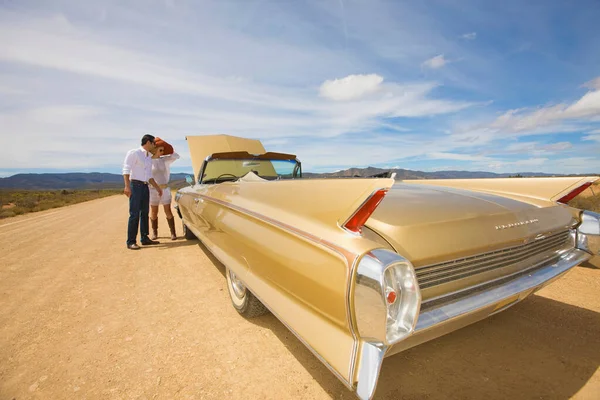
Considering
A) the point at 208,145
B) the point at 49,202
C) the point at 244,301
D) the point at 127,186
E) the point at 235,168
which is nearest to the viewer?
the point at 244,301

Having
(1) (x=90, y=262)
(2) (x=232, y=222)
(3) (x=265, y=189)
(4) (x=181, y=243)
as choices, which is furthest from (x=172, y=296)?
(4) (x=181, y=243)

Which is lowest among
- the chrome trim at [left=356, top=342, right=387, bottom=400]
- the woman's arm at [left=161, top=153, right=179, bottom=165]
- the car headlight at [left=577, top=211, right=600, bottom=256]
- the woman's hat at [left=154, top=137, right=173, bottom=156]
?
the chrome trim at [left=356, top=342, right=387, bottom=400]

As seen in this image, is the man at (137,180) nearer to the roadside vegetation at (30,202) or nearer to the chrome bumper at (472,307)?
the chrome bumper at (472,307)

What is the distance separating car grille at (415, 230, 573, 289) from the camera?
1.26 metres

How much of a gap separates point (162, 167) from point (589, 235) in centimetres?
546

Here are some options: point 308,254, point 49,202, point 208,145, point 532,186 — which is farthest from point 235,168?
point 49,202

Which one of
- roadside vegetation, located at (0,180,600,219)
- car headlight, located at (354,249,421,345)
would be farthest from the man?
car headlight, located at (354,249,421,345)

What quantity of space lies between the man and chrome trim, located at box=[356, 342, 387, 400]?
4.18 meters

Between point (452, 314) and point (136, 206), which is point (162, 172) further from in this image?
point (452, 314)

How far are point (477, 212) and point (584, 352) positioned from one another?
4.59ft

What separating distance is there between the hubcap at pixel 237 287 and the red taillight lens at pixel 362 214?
136cm

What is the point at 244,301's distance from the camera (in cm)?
219

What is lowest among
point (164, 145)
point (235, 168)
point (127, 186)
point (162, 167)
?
point (127, 186)

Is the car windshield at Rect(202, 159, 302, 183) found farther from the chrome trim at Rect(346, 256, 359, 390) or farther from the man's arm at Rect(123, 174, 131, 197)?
the chrome trim at Rect(346, 256, 359, 390)
